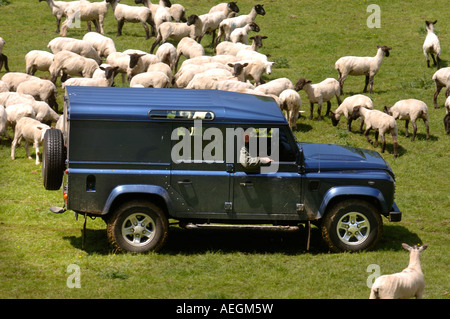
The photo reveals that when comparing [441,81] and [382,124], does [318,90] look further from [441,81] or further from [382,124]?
[441,81]

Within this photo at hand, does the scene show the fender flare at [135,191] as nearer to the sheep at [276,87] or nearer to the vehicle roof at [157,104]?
the vehicle roof at [157,104]

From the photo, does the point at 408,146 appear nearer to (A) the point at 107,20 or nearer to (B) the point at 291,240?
(B) the point at 291,240

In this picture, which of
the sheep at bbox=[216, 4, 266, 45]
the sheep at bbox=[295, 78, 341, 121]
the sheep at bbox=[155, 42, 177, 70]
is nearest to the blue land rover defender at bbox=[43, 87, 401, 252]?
the sheep at bbox=[295, 78, 341, 121]

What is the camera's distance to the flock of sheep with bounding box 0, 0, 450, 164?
19.4 m

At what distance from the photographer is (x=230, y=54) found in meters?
26.4

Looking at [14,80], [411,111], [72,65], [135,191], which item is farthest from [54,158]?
→ [72,65]

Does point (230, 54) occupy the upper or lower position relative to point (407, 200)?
upper

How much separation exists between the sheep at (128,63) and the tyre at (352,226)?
510 inches

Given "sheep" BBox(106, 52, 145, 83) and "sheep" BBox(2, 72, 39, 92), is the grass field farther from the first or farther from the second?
"sheep" BBox(106, 52, 145, 83)

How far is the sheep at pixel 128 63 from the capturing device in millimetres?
23141

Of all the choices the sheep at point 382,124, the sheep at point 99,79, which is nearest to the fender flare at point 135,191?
the sheep at point 382,124

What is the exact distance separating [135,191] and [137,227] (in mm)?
656

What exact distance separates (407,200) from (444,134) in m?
5.55
